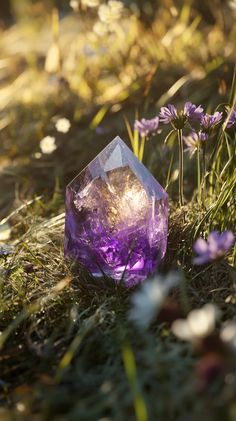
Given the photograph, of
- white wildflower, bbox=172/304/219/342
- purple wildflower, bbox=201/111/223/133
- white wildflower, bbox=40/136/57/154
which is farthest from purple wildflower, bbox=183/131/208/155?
white wildflower, bbox=40/136/57/154

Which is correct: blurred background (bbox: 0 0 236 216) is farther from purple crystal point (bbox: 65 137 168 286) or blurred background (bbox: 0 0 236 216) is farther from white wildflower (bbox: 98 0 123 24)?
purple crystal point (bbox: 65 137 168 286)

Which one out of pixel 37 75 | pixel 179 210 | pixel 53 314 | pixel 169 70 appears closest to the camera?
pixel 53 314

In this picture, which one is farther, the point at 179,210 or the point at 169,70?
the point at 169,70

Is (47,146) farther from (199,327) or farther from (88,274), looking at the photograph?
(199,327)

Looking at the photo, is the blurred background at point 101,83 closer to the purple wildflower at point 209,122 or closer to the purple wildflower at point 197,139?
the purple wildflower at point 197,139

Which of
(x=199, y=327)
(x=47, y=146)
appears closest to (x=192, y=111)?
(x=199, y=327)

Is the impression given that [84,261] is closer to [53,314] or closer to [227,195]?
[53,314]

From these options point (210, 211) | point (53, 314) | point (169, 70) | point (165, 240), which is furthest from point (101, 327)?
point (169, 70)
